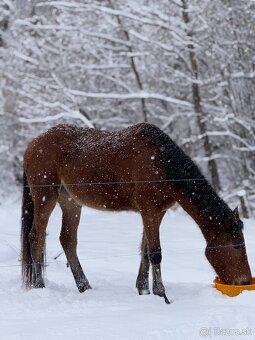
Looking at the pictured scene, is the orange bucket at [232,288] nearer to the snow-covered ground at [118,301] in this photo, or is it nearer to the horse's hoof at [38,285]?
the snow-covered ground at [118,301]

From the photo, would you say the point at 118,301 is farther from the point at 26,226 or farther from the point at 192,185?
the point at 26,226

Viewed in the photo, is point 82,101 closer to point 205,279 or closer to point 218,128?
point 218,128

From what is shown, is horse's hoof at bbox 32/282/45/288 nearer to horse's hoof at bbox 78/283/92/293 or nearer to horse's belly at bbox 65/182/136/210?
horse's hoof at bbox 78/283/92/293

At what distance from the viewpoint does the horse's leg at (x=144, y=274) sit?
18.4 ft

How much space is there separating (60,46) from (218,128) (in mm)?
4882

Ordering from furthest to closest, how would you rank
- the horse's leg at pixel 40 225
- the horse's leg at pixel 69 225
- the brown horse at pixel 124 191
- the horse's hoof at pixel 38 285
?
the horse's leg at pixel 69 225 < the horse's leg at pixel 40 225 < the horse's hoof at pixel 38 285 < the brown horse at pixel 124 191

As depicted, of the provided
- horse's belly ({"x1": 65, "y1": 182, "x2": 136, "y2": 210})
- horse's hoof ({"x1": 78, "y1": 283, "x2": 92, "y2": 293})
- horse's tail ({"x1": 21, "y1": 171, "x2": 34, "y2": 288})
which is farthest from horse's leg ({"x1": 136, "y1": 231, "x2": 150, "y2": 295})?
horse's tail ({"x1": 21, "y1": 171, "x2": 34, "y2": 288})

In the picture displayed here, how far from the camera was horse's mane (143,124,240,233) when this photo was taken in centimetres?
525

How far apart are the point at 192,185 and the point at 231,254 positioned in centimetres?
70

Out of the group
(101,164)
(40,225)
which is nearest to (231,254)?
(101,164)

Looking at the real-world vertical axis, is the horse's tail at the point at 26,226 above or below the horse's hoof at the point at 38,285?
above

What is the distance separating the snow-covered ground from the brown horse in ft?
0.85

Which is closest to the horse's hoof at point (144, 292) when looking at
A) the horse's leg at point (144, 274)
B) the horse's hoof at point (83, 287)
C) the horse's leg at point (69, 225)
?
the horse's leg at point (144, 274)

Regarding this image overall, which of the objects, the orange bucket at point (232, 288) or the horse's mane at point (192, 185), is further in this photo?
the horse's mane at point (192, 185)
